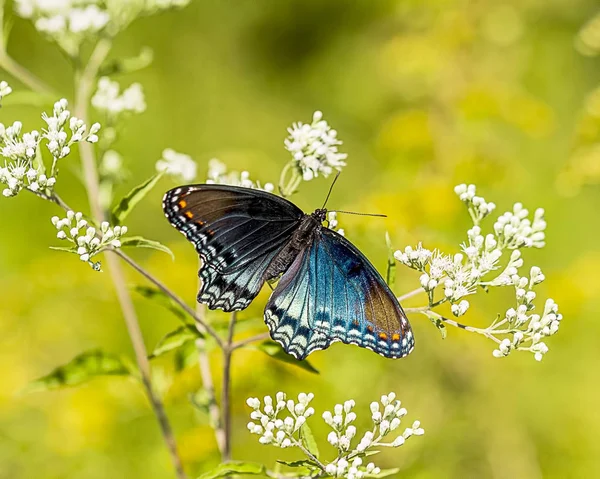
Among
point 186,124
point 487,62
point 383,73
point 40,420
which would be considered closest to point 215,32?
point 186,124

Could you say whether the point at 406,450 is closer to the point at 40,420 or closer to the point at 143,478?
the point at 143,478

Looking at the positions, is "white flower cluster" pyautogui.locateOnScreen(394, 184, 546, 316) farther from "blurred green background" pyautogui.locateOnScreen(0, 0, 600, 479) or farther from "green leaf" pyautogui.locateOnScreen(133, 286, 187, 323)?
"green leaf" pyautogui.locateOnScreen(133, 286, 187, 323)

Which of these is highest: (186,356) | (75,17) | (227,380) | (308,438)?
(75,17)

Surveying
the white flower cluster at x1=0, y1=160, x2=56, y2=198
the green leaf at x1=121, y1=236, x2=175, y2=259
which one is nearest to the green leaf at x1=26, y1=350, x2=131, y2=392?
the green leaf at x1=121, y1=236, x2=175, y2=259

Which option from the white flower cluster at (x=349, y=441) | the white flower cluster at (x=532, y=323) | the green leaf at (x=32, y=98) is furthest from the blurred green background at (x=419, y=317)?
the white flower cluster at (x=349, y=441)

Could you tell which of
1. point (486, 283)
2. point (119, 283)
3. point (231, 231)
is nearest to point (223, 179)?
point (231, 231)

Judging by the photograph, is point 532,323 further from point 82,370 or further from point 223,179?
point 82,370
